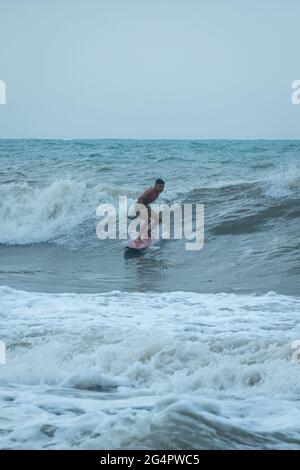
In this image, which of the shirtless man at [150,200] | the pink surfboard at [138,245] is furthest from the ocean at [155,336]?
the shirtless man at [150,200]

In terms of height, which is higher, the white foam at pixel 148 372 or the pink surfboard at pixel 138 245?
the pink surfboard at pixel 138 245

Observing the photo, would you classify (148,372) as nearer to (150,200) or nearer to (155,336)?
(155,336)

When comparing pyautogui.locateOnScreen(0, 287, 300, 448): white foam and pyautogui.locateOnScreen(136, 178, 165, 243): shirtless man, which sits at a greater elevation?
pyautogui.locateOnScreen(136, 178, 165, 243): shirtless man

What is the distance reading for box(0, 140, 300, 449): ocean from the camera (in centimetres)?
372

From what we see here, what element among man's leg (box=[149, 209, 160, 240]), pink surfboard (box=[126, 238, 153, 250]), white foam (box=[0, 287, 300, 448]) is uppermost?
man's leg (box=[149, 209, 160, 240])

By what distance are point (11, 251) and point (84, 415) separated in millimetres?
8923

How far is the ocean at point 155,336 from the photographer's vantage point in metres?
3.72

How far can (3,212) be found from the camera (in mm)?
15945

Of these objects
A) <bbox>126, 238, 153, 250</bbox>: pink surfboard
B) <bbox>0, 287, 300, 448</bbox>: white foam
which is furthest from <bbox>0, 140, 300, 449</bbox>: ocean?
<bbox>126, 238, 153, 250</bbox>: pink surfboard

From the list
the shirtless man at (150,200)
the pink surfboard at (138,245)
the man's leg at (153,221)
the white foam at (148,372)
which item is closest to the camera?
the white foam at (148,372)

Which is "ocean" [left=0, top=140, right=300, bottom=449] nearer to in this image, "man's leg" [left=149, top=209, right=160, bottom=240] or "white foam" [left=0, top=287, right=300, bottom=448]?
"white foam" [left=0, top=287, right=300, bottom=448]

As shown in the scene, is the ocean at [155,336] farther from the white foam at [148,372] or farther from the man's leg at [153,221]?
the man's leg at [153,221]

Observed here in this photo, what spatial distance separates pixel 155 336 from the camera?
5.57 meters
